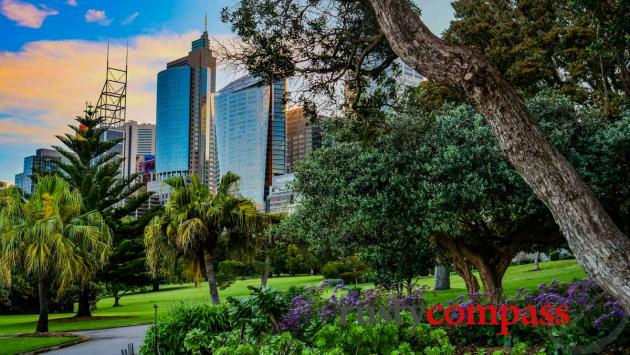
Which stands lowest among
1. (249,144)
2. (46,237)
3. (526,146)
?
(46,237)

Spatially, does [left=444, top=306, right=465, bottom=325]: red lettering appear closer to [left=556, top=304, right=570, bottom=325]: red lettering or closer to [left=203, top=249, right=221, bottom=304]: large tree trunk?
[left=556, top=304, right=570, bottom=325]: red lettering

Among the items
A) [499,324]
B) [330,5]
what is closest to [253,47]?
[330,5]

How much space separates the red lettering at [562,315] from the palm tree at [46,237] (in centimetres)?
1261

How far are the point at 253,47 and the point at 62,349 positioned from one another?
7371 mm

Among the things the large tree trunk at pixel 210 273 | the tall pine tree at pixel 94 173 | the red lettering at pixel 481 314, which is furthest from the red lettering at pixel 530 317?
the tall pine tree at pixel 94 173

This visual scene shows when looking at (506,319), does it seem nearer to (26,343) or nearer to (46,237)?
(26,343)

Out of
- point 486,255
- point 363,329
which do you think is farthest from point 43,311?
point 363,329

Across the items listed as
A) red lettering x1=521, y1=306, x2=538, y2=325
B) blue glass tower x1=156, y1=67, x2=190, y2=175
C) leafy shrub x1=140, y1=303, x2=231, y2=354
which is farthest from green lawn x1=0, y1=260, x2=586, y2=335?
blue glass tower x1=156, y1=67, x2=190, y2=175

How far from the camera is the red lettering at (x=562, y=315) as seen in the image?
17.4 ft

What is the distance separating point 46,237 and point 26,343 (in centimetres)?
341

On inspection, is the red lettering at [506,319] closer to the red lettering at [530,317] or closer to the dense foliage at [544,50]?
the red lettering at [530,317]

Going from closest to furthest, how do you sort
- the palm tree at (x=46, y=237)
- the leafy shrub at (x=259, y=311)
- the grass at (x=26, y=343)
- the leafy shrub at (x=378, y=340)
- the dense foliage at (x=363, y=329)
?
the leafy shrub at (x=378, y=340) → the dense foliage at (x=363, y=329) → the leafy shrub at (x=259, y=311) → the grass at (x=26, y=343) → the palm tree at (x=46, y=237)

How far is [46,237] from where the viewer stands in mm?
14367

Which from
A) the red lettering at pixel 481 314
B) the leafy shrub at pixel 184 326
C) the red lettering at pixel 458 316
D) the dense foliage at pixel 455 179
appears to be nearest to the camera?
the red lettering at pixel 481 314
